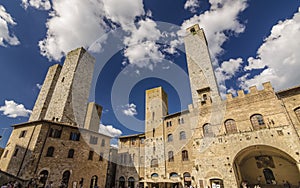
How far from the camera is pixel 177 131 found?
79.4ft

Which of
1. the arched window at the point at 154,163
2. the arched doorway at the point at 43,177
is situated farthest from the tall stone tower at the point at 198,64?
the arched doorway at the point at 43,177

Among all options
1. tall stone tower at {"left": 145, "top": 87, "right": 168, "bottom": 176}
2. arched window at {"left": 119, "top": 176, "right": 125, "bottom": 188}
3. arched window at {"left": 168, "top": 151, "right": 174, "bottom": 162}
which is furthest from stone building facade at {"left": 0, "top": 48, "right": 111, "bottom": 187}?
arched window at {"left": 168, "top": 151, "right": 174, "bottom": 162}

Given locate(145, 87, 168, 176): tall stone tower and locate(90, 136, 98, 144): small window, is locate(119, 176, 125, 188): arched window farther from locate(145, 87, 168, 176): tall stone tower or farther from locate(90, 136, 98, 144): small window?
locate(90, 136, 98, 144): small window

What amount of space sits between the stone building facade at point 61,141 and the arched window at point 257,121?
20.9 meters

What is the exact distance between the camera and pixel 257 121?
16.5 meters

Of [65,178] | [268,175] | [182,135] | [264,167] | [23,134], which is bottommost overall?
[65,178]

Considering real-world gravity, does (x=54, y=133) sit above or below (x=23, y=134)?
above

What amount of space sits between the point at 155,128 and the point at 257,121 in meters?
15.6

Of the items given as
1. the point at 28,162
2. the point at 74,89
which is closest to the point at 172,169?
the point at 28,162

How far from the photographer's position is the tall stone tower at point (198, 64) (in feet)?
85.5

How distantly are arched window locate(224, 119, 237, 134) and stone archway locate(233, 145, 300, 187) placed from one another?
2.31 metres

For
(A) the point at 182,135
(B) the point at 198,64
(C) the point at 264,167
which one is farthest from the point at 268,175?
(B) the point at 198,64

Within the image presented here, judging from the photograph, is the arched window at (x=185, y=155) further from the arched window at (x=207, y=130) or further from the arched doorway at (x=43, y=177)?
the arched doorway at (x=43, y=177)

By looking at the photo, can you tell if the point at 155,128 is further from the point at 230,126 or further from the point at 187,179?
the point at 230,126
